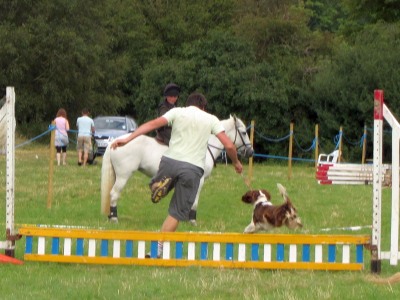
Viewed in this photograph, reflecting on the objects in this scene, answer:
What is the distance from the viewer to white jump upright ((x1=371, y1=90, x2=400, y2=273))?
10250 millimetres

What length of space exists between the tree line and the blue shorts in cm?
3340

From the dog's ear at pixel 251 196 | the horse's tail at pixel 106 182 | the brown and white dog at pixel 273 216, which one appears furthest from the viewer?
the horse's tail at pixel 106 182

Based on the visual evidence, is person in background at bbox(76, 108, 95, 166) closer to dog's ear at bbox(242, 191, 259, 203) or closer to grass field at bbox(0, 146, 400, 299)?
grass field at bbox(0, 146, 400, 299)

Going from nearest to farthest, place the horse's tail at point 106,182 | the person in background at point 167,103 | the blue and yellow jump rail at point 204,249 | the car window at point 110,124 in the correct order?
the blue and yellow jump rail at point 204,249 → the person in background at point 167,103 → the horse's tail at point 106,182 → the car window at point 110,124

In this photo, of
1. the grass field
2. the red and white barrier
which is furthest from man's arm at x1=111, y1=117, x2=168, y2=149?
the red and white barrier

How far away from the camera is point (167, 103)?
1552 cm

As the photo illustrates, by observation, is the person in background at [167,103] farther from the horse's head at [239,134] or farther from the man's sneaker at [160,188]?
the man's sneaker at [160,188]

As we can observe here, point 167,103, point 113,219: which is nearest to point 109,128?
point 113,219

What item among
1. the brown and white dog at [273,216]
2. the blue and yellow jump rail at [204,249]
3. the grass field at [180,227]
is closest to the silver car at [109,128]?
the grass field at [180,227]

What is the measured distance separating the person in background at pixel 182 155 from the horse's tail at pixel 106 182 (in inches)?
203

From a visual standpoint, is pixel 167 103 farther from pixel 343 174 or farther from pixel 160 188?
pixel 343 174

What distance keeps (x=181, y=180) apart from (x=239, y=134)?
20.5 ft

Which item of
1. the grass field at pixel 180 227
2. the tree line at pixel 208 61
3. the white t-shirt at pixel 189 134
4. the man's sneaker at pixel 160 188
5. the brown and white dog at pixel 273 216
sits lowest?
the grass field at pixel 180 227

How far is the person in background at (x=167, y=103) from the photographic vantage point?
15109mm
